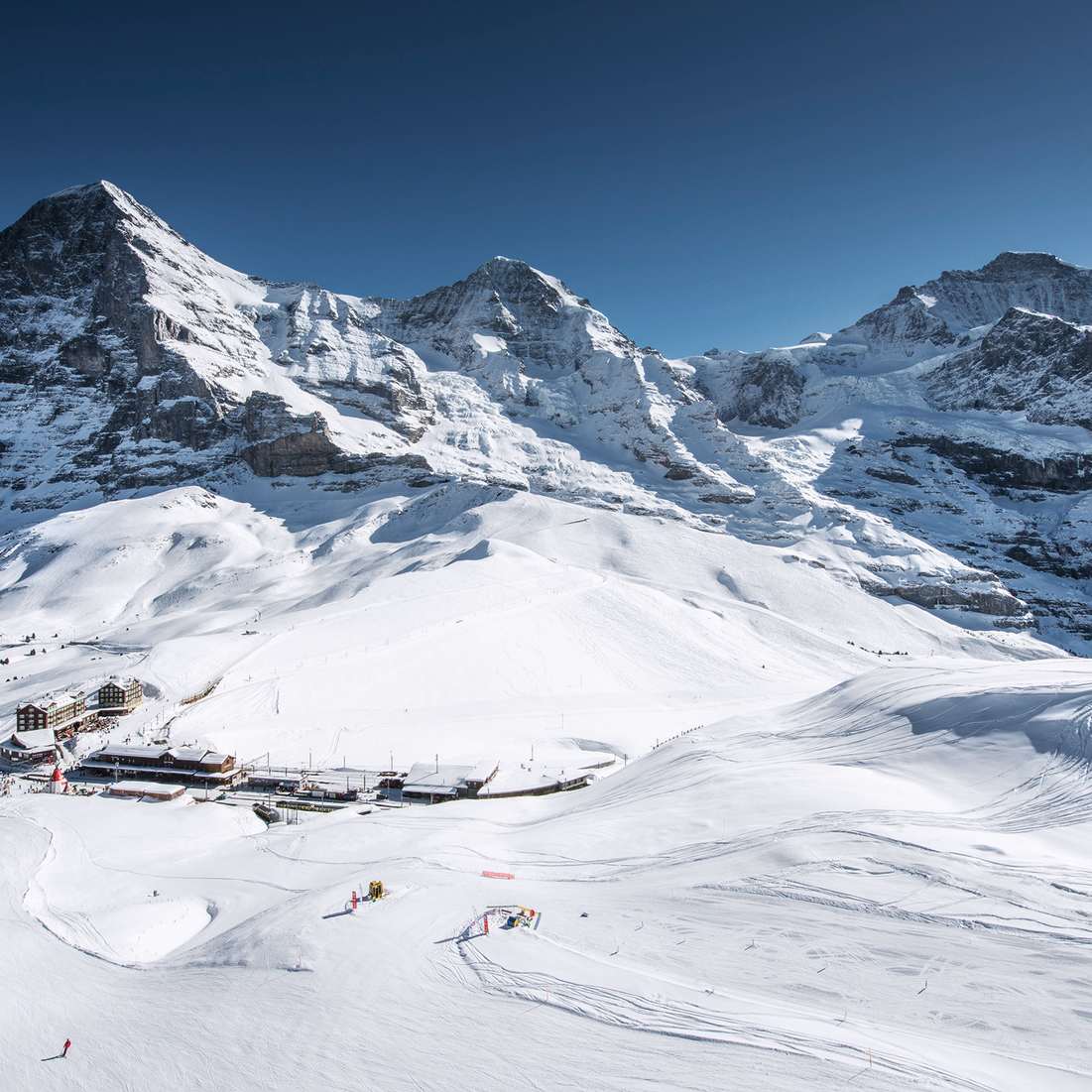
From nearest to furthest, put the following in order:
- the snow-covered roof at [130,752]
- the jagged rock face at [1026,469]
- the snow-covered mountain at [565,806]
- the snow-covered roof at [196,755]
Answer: the snow-covered mountain at [565,806], the snow-covered roof at [196,755], the snow-covered roof at [130,752], the jagged rock face at [1026,469]

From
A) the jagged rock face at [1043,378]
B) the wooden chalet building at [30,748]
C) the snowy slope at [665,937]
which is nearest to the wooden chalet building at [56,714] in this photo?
the wooden chalet building at [30,748]

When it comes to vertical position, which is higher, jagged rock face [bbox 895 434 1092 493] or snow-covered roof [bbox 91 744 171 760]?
jagged rock face [bbox 895 434 1092 493]

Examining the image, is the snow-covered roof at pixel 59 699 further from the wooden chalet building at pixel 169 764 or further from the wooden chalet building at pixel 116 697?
the wooden chalet building at pixel 169 764

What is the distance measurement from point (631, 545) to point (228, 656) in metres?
68.5

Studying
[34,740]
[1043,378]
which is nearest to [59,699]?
[34,740]

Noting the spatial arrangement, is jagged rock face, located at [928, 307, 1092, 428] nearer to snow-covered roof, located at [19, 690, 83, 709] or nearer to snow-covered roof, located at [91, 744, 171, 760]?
snow-covered roof, located at [91, 744, 171, 760]

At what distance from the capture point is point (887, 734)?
2288cm

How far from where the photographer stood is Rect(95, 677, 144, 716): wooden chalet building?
148 feet

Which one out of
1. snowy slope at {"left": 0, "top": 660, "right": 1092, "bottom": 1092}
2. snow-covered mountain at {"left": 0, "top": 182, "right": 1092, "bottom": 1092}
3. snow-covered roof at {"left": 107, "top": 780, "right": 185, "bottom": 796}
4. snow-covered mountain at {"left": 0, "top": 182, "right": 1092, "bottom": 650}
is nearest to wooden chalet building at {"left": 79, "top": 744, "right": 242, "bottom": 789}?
snow-covered roof at {"left": 107, "top": 780, "right": 185, "bottom": 796}

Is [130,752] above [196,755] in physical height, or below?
above

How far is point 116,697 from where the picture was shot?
4572 cm

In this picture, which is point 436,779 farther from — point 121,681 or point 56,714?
point 121,681

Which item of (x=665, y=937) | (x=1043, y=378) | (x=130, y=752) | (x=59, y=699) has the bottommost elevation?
(x=130, y=752)

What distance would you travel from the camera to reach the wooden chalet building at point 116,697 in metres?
45.2
